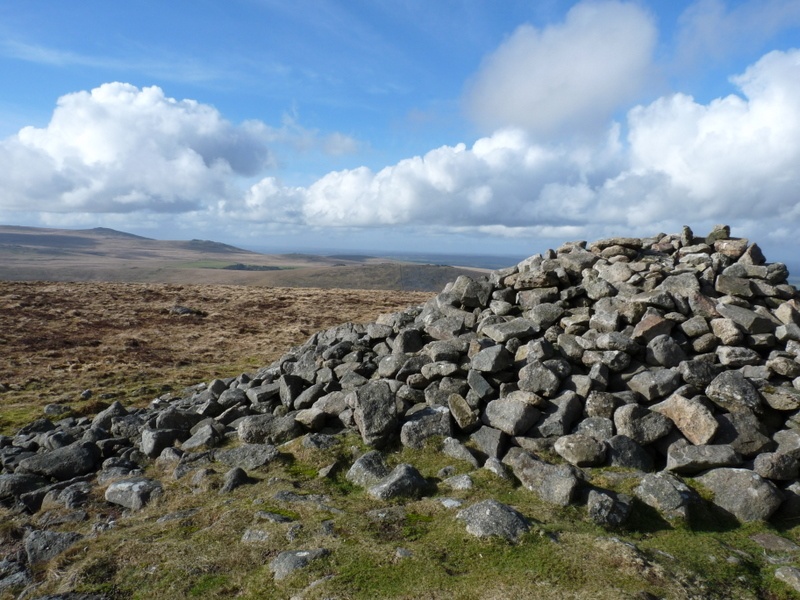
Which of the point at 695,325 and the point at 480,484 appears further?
the point at 695,325

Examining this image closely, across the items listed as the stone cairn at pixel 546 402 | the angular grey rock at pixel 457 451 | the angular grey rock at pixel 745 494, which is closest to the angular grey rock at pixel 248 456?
the stone cairn at pixel 546 402

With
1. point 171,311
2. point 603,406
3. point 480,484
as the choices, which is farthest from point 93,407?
point 171,311

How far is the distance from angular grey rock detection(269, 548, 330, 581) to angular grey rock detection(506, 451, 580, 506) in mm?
4543

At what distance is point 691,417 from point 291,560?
917 centimetres

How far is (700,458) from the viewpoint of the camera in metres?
11.6

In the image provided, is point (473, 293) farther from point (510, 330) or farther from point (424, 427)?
point (424, 427)

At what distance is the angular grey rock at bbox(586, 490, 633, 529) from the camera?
394 inches

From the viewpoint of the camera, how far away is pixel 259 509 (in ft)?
35.4

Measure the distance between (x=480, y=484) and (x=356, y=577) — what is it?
4.15 m

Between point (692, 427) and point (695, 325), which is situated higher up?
point (695, 325)

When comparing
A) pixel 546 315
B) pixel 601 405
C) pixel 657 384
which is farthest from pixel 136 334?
pixel 657 384

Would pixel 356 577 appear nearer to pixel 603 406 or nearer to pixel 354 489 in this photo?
pixel 354 489

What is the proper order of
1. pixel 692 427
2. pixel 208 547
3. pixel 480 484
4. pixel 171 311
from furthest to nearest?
pixel 171 311, pixel 692 427, pixel 480 484, pixel 208 547

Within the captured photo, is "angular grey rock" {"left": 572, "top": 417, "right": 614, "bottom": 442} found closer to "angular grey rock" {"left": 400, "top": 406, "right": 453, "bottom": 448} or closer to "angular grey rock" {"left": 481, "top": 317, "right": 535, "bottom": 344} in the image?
"angular grey rock" {"left": 400, "top": 406, "right": 453, "bottom": 448}
